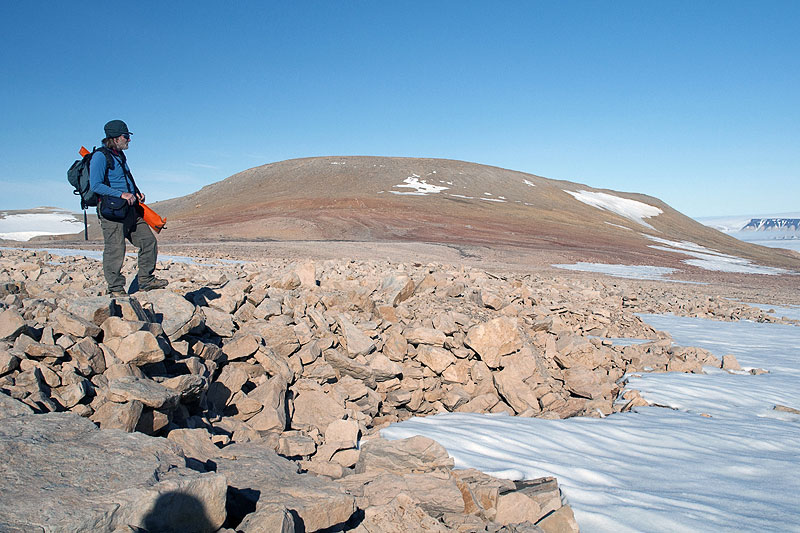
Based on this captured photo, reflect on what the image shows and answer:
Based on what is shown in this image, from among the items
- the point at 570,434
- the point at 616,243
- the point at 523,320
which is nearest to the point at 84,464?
the point at 570,434

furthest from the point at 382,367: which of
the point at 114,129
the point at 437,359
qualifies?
the point at 114,129

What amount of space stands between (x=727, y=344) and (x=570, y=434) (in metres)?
5.40

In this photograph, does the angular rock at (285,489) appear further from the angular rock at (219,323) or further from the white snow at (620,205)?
the white snow at (620,205)

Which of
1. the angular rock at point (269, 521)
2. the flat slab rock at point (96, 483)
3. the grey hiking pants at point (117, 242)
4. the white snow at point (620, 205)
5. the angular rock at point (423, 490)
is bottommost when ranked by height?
the angular rock at point (423, 490)

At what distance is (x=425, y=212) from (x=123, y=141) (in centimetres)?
3547

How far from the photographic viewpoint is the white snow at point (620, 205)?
63281 millimetres

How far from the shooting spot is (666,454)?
3730 millimetres

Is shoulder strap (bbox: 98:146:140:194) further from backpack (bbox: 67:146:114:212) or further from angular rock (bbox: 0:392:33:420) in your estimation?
angular rock (bbox: 0:392:33:420)

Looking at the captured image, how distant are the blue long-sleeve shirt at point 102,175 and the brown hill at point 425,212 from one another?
1929cm

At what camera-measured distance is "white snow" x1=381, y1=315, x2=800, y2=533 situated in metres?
2.79

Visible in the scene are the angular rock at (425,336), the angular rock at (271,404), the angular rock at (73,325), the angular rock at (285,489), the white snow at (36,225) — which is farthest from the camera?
the white snow at (36,225)

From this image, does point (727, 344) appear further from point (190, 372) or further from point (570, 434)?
point (190, 372)

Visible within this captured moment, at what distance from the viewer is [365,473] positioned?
2.97m

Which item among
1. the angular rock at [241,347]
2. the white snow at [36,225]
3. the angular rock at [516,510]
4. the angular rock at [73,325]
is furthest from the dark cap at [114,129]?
the white snow at [36,225]
